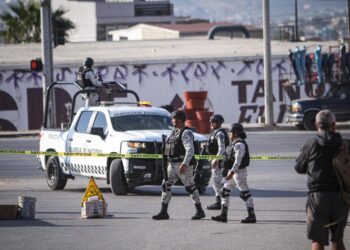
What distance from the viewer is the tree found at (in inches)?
2571

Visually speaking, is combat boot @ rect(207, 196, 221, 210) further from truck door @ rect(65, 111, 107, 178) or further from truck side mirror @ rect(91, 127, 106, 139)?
truck side mirror @ rect(91, 127, 106, 139)

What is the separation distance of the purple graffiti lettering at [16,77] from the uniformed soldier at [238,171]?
32.6 meters

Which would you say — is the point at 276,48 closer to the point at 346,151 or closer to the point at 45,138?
the point at 45,138

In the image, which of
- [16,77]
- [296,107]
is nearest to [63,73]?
[16,77]

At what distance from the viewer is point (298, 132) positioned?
38.6 metres

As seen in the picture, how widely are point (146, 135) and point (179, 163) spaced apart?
4.10 meters

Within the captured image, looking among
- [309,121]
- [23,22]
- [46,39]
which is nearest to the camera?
[46,39]

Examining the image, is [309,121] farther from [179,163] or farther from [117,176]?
[179,163]

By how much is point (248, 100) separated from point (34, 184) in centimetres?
2661

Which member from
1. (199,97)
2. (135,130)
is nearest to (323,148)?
(135,130)

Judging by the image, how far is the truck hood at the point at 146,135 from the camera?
19156 millimetres

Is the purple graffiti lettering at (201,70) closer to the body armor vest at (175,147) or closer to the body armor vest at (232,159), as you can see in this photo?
the body armor vest at (175,147)

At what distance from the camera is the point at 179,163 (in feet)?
50.1

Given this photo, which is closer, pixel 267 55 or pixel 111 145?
pixel 111 145
